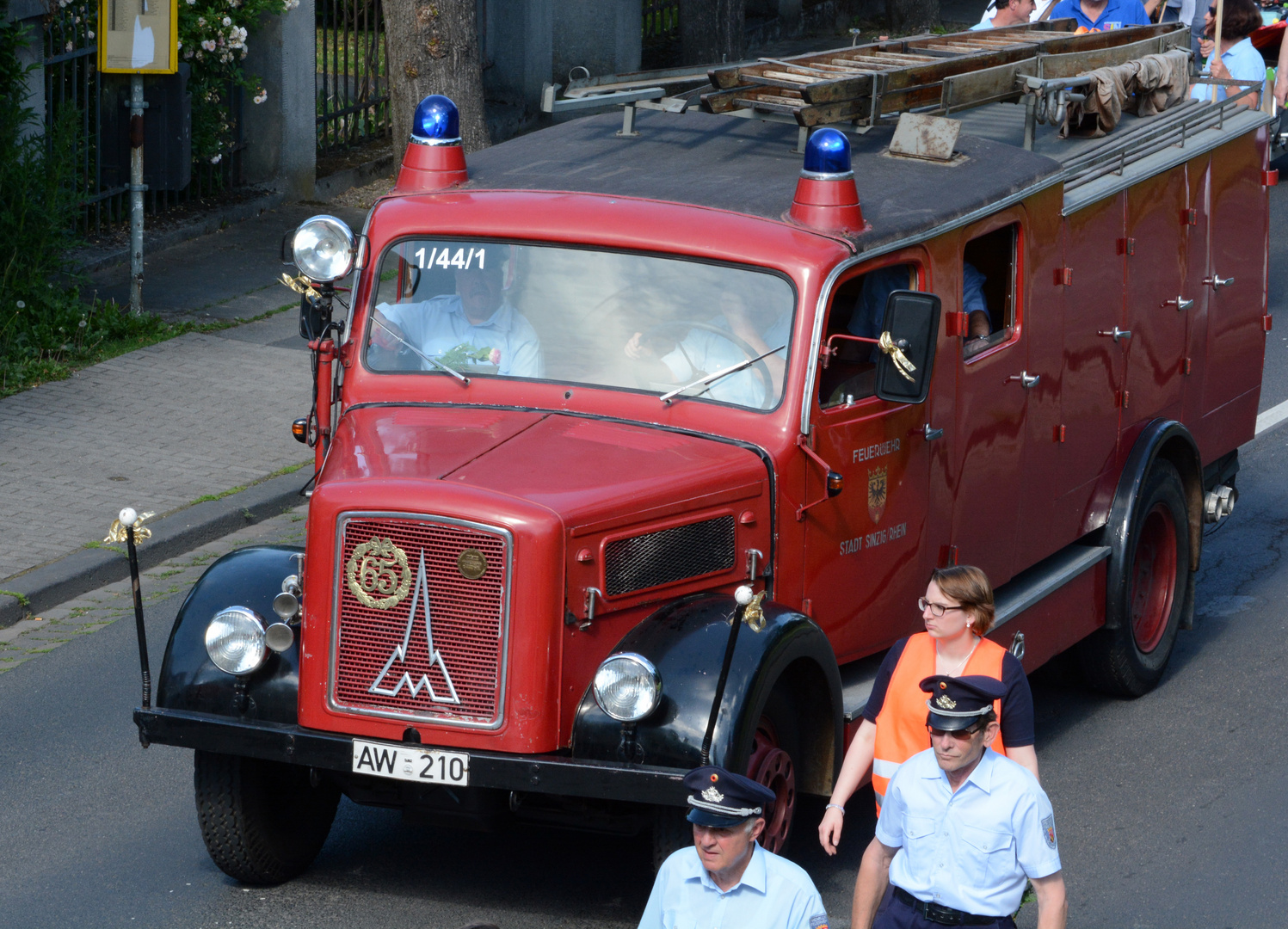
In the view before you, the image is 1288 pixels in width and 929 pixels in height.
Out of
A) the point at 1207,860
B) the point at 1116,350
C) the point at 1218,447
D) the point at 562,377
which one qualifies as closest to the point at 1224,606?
the point at 1218,447

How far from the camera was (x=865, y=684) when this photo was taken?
655cm

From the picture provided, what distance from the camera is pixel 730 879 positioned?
4.32 m

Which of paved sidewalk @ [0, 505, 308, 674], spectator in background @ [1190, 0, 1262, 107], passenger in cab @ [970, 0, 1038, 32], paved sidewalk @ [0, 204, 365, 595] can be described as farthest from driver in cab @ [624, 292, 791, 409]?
spectator in background @ [1190, 0, 1262, 107]

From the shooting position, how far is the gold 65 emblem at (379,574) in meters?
5.51

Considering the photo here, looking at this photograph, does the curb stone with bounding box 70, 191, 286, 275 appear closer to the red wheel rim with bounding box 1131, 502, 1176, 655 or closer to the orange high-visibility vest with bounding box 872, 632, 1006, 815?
the red wheel rim with bounding box 1131, 502, 1176, 655

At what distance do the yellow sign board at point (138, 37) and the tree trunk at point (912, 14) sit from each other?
604 inches

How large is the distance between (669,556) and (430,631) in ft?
2.68

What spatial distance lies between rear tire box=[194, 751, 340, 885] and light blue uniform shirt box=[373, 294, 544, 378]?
1.52 metres

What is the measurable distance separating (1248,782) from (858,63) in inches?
138

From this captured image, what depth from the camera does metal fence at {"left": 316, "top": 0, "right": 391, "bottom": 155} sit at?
17.8 meters

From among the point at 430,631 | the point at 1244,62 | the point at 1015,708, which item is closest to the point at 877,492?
the point at 1015,708

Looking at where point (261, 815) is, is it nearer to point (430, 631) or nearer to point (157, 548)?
point (430, 631)

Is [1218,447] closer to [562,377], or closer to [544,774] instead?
[562,377]

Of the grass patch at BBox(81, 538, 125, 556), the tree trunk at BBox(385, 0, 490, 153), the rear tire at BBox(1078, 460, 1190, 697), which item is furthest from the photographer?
the tree trunk at BBox(385, 0, 490, 153)
